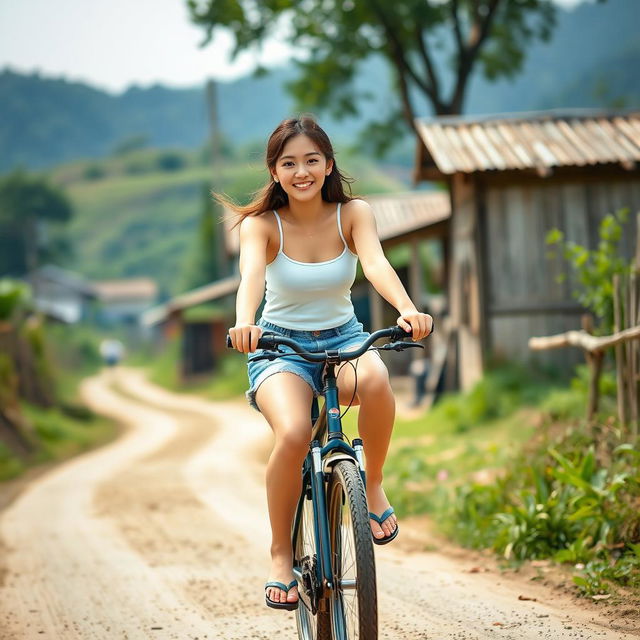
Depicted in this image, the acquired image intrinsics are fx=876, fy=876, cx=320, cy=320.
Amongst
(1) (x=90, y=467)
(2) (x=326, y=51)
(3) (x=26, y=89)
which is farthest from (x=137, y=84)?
(1) (x=90, y=467)

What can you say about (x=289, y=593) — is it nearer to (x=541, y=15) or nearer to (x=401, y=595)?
(x=401, y=595)

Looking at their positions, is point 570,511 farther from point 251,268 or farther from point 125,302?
point 125,302

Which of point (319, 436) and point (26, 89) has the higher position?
point (26, 89)

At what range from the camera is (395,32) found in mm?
19234

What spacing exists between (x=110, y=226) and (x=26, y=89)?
159 ft

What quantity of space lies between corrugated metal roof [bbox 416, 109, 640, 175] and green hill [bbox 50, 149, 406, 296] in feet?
230

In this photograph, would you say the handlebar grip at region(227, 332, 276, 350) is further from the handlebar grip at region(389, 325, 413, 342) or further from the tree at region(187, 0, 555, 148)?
the tree at region(187, 0, 555, 148)

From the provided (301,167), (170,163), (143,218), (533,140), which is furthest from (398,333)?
(170,163)

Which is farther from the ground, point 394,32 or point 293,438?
point 394,32

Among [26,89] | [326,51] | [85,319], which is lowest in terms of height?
[85,319]

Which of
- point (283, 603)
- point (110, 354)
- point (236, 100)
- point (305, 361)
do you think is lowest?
point (110, 354)

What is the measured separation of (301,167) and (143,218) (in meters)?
92.1

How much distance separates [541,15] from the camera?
20.6 metres

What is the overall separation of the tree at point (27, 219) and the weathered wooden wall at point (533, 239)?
51609 millimetres
